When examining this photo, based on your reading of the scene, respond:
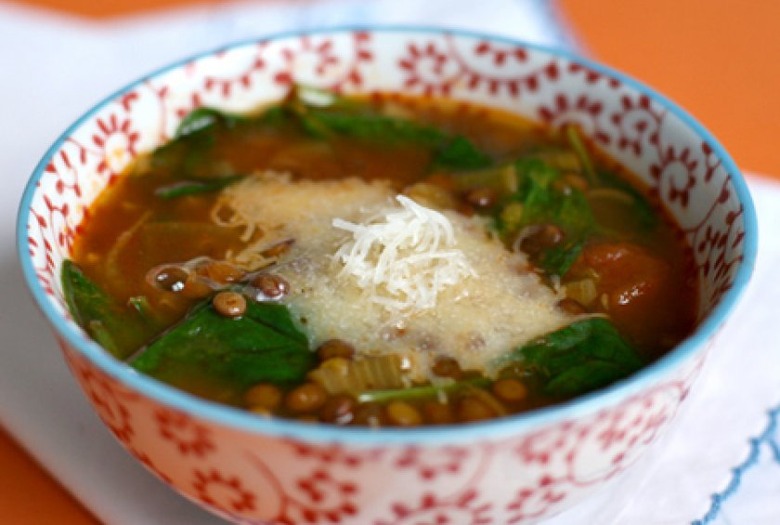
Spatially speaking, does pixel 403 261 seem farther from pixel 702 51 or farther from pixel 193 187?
pixel 702 51

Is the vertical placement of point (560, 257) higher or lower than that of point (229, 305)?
higher

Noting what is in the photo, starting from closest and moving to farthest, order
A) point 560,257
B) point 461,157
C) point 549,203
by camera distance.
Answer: point 560,257 → point 549,203 → point 461,157

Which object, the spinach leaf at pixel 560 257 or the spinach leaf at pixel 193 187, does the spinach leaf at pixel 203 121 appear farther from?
the spinach leaf at pixel 560 257

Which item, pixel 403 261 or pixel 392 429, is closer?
pixel 392 429

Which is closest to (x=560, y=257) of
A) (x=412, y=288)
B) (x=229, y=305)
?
(x=412, y=288)

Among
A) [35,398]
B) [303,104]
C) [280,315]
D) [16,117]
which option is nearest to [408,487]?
[280,315]

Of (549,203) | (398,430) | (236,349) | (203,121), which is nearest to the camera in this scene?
(398,430)

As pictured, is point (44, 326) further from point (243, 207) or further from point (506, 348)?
point (506, 348)
